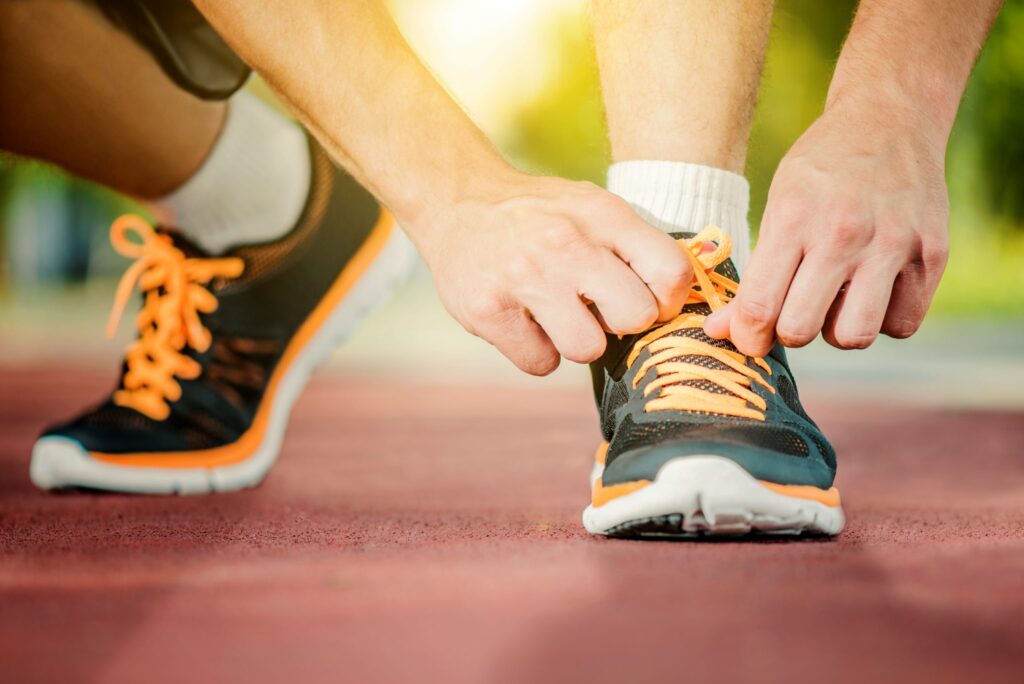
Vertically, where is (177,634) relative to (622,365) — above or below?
below

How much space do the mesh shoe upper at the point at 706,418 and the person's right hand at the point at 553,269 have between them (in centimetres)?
6

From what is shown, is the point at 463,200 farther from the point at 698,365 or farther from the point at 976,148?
the point at 976,148

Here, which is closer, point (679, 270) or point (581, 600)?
point (581, 600)

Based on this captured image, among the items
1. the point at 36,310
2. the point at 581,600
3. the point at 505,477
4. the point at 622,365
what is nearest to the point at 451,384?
the point at 505,477

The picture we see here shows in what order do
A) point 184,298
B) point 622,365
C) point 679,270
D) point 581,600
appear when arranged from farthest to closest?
point 184,298, point 622,365, point 679,270, point 581,600

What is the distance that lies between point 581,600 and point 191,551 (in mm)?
387

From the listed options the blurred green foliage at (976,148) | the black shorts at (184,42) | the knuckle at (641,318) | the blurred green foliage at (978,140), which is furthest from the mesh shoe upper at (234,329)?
the blurred green foliage at (978,140)

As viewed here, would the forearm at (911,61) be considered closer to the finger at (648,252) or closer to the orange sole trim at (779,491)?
the finger at (648,252)

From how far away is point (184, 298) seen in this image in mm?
1350

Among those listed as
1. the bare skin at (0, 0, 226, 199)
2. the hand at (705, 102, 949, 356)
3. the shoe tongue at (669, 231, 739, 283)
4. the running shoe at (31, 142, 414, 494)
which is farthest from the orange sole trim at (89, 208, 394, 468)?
the hand at (705, 102, 949, 356)

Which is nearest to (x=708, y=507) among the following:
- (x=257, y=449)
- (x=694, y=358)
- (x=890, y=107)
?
(x=694, y=358)

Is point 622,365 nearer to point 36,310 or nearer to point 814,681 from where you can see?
point 814,681

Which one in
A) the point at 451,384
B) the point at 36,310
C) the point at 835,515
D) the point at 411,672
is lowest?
the point at 411,672

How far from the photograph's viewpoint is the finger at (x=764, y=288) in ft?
2.55
